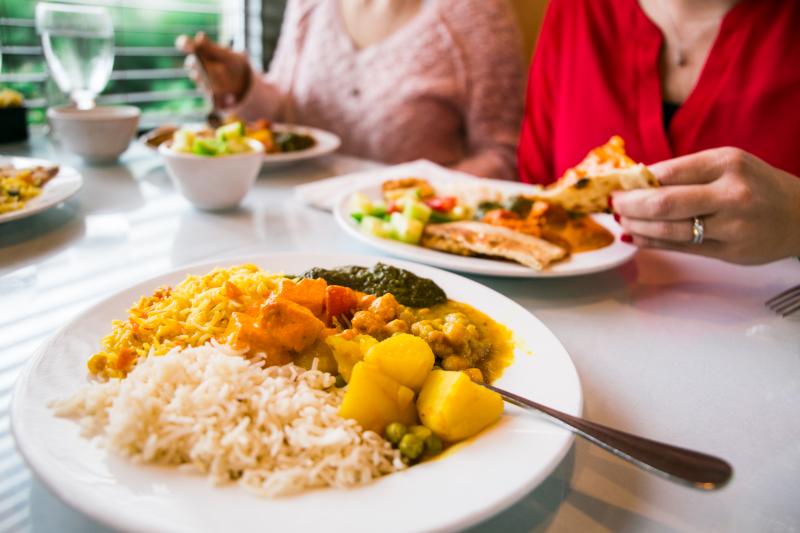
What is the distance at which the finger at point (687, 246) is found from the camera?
1.65 meters

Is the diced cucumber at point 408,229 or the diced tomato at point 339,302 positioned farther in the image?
the diced cucumber at point 408,229

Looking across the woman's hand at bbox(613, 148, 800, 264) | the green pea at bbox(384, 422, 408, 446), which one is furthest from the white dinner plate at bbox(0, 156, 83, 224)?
the woman's hand at bbox(613, 148, 800, 264)

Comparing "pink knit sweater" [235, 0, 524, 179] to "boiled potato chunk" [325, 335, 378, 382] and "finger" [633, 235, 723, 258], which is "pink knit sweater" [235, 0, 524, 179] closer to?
"finger" [633, 235, 723, 258]

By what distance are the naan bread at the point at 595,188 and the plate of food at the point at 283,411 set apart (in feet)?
2.03

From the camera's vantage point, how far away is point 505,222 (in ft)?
6.46

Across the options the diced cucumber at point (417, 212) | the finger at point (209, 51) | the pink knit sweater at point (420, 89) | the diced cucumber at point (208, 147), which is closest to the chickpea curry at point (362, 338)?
the diced cucumber at point (417, 212)

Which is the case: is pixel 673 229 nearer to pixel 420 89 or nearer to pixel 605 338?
pixel 605 338

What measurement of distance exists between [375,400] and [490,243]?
905 millimetres

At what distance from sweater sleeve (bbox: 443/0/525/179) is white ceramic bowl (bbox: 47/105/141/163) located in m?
1.76

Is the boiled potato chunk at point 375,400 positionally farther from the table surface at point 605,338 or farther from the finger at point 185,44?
the finger at point 185,44

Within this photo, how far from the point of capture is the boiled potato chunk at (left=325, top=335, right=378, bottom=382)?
1.09 metres

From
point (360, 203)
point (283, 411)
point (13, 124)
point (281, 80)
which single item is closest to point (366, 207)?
point (360, 203)

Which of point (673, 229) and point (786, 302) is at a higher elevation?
point (673, 229)

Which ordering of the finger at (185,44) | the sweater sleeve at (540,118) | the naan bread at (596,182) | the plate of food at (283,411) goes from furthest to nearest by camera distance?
1. the finger at (185,44)
2. the sweater sleeve at (540,118)
3. the naan bread at (596,182)
4. the plate of food at (283,411)
